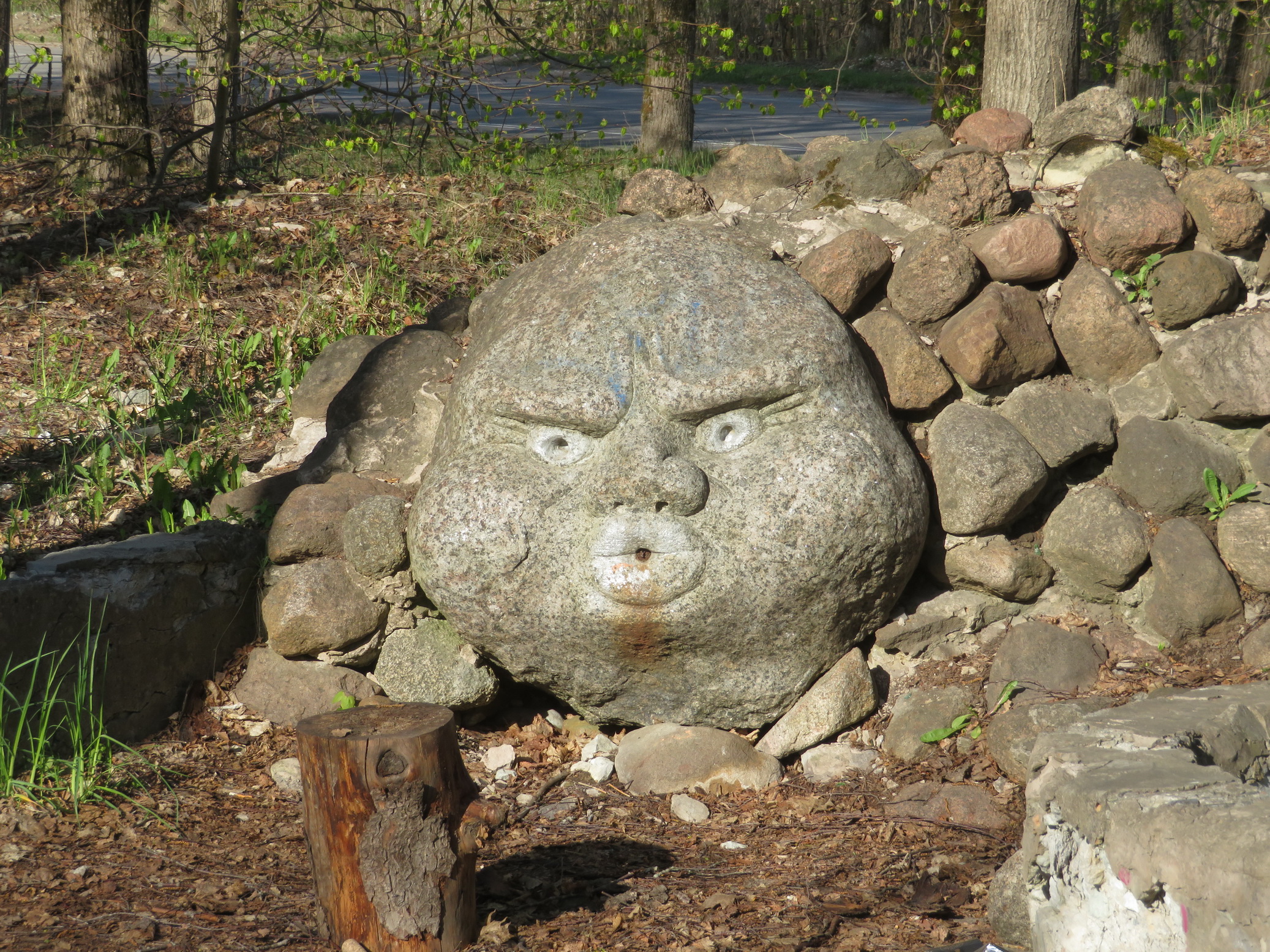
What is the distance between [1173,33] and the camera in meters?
6.90

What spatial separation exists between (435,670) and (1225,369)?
Answer: 303cm

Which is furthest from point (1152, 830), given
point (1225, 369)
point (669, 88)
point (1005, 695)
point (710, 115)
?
point (710, 115)

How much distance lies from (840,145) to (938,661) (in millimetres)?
2321

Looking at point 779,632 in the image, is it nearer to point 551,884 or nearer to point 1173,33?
point 551,884

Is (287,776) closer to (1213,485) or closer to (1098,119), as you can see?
(1213,485)

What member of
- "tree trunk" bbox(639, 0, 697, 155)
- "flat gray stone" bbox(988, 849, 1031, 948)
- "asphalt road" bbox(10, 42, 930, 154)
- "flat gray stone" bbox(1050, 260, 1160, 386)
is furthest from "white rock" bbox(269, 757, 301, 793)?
"asphalt road" bbox(10, 42, 930, 154)

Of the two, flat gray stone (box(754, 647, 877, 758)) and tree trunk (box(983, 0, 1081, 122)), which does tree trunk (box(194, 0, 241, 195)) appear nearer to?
tree trunk (box(983, 0, 1081, 122))

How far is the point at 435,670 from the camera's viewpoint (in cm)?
390

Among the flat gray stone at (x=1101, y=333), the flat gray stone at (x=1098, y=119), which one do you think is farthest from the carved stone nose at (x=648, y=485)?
the flat gray stone at (x=1098, y=119)

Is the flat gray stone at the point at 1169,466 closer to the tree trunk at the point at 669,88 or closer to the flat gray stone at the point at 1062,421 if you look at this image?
the flat gray stone at the point at 1062,421

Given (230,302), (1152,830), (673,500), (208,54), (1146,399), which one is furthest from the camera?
(208,54)

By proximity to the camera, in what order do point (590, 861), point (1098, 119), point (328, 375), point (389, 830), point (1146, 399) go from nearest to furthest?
point (389, 830) < point (590, 861) < point (1146, 399) < point (1098, 119) < point (328, 375)

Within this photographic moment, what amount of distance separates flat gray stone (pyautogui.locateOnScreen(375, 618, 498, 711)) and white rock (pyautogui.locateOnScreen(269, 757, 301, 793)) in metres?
0.44

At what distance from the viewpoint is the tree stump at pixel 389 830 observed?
8.24 feet
